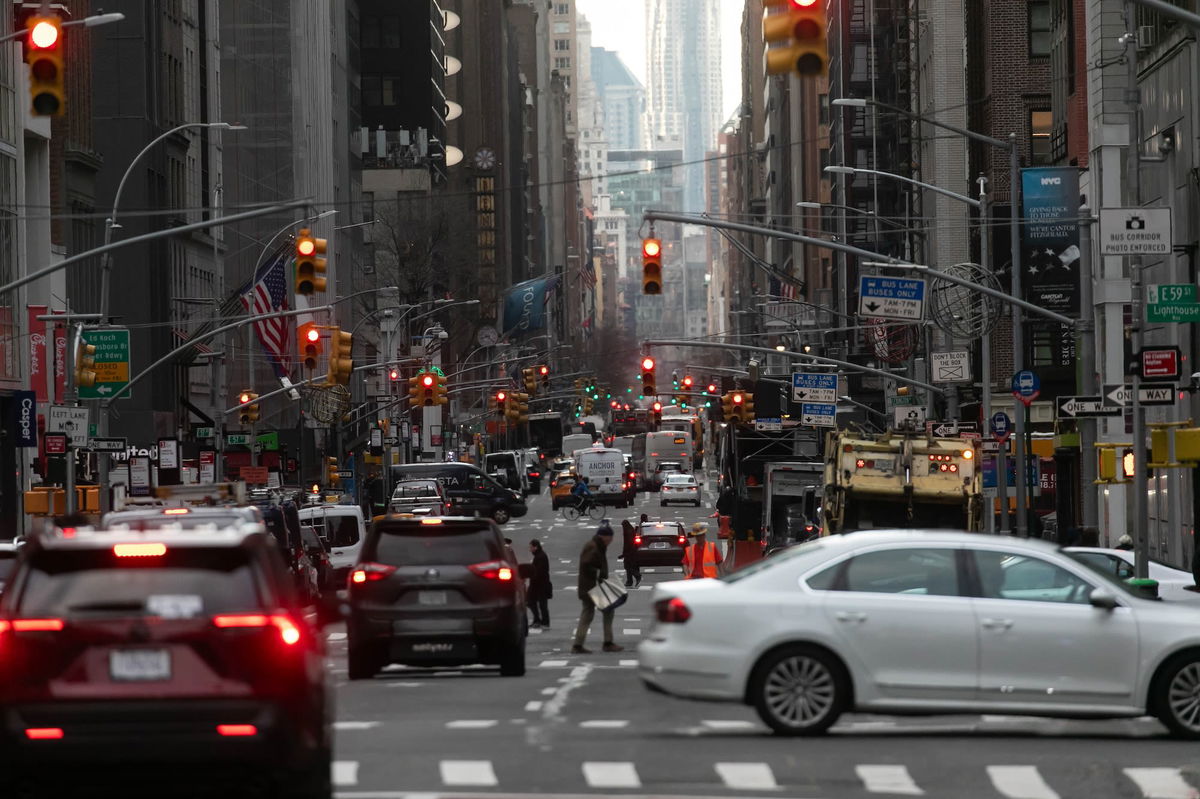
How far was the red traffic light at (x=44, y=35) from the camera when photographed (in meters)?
20.1

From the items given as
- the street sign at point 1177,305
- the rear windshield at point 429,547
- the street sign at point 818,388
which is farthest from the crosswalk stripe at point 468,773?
the street sign at point 818,388

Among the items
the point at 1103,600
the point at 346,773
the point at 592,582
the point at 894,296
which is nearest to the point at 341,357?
the point at 894,296

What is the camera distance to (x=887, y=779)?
14102mm

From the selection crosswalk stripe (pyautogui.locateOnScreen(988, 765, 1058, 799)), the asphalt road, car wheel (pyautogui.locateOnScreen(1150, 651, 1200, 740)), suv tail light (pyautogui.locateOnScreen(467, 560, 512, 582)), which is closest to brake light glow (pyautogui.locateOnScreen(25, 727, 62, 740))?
the asphalt road

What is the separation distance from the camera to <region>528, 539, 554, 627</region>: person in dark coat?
35.2m

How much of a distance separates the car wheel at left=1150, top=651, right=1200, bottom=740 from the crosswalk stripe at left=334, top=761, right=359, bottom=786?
5.79 meters

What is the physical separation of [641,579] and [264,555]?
148 ft

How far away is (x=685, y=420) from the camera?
559ft

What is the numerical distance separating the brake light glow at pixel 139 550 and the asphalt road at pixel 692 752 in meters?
2.67

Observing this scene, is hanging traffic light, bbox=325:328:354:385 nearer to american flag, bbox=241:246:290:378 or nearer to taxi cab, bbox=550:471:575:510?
american flag, bbox=241:246:290:378

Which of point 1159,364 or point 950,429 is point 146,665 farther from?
point 950,429

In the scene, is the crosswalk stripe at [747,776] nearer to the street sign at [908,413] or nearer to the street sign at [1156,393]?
the street sign at [1156,393]

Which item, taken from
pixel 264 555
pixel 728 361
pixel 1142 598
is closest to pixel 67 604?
pixel 264 555

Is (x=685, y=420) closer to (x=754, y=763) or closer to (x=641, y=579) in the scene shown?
(x=641, y=579)
